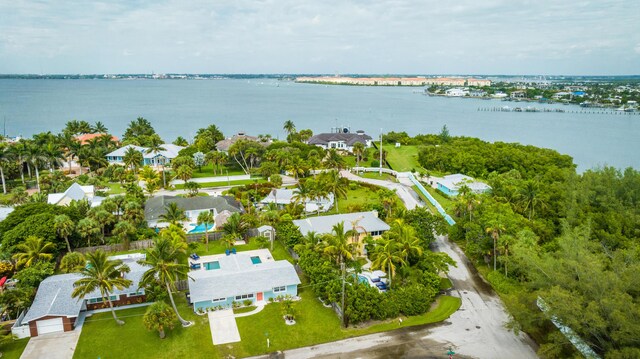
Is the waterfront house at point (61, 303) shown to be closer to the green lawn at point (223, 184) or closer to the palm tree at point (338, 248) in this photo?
the palm tree at point (338, 248)

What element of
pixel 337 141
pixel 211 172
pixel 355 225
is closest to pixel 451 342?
pixel 355 225

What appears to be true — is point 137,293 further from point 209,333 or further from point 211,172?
point 211,172

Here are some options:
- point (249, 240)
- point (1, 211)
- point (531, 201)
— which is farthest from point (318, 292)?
point (1, 211)

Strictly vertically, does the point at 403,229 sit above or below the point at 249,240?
above

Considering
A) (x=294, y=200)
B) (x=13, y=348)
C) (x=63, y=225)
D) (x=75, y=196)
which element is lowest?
(x=13, y=348)

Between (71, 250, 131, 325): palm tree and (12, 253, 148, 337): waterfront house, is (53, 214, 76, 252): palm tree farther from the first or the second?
(71, 250, 131, 325): palm tree

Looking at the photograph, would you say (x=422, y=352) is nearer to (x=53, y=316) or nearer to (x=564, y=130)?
(x=53, y=316)

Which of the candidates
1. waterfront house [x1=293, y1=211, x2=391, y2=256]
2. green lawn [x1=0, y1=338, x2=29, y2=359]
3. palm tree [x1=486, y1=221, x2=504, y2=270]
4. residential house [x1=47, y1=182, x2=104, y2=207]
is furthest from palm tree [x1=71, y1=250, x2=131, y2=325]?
palm tree [x1=486, y1=221, x2=504, y2=270]
